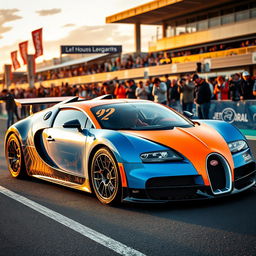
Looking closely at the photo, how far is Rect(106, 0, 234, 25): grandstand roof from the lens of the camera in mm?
49125

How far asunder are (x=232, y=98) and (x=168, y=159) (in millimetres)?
10835

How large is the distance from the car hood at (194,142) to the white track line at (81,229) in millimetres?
1353

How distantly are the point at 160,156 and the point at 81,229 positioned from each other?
128 centimetres

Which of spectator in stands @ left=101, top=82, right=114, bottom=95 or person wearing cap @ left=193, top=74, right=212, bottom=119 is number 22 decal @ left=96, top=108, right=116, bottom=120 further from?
spectator in stands @ left=101, top=82, right=114, bottom=95

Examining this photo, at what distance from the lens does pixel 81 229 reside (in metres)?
4.98

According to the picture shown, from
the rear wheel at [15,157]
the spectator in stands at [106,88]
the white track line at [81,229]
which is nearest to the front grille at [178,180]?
the white track line at [81,229]

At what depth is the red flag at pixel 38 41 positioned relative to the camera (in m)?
40.0

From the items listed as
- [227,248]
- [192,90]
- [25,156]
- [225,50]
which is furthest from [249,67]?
Result: [227,248]

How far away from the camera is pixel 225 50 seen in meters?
39.1

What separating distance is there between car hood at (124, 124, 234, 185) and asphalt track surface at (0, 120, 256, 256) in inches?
20.4

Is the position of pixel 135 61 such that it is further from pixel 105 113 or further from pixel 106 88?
pixel 105 113

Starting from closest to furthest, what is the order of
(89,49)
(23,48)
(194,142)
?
(194,142)
(23,48)
(89,49)

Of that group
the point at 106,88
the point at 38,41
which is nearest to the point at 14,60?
the point at 38,41

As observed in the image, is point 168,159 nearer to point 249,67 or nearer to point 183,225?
point 183,225
